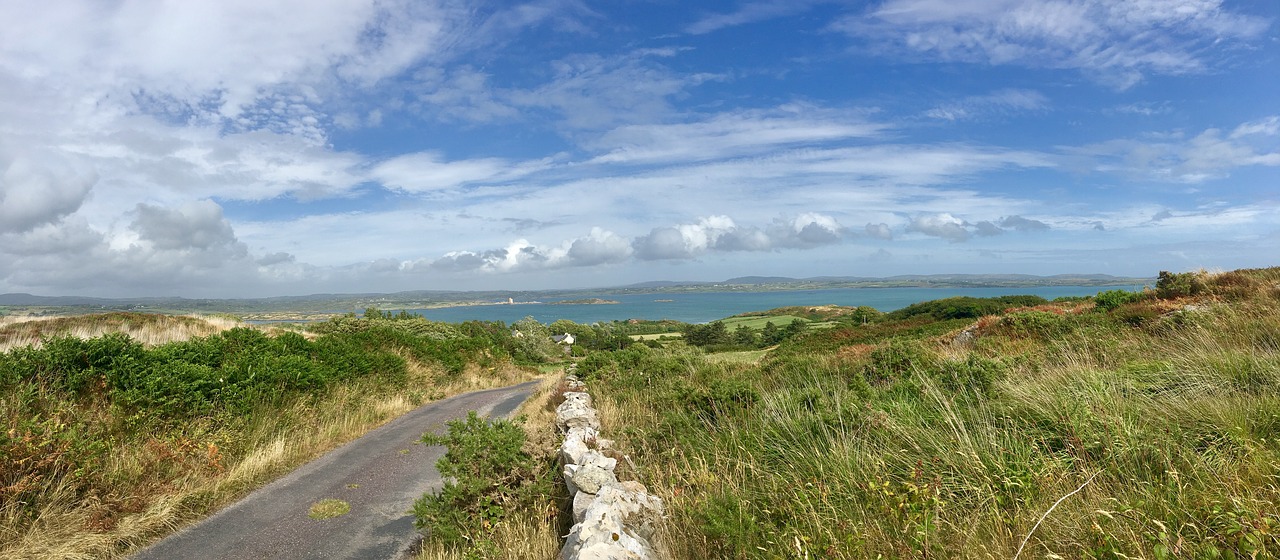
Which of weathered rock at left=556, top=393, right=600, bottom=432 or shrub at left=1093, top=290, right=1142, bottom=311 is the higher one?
shrub at left=1093, top=290, right=1142, bottom=311

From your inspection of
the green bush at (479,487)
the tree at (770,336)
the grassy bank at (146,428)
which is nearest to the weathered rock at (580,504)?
the green bush at (479,487)

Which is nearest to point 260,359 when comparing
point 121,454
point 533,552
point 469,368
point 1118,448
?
point 121,454

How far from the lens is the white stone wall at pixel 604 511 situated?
13.4ft

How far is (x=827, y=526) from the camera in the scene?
373cm

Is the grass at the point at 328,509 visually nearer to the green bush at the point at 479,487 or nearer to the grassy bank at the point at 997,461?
the green bush at the point at 479,487

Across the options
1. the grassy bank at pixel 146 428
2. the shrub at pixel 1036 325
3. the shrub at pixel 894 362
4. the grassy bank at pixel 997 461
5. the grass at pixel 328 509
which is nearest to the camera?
the grassy bank at pixel 997 461

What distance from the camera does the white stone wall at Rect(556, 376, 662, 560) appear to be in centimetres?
408

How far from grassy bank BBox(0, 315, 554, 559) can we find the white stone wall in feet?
15.1

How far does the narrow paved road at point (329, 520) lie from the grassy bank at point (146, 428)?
0.39 meters

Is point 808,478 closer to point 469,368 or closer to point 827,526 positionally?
point 827,526

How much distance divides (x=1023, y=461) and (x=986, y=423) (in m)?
0.97

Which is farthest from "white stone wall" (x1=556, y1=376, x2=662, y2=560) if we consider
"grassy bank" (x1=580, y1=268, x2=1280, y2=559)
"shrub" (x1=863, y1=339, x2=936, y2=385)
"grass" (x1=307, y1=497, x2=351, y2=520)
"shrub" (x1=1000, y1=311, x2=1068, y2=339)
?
"shrub" (x1=1000, y1=311, x2=1068, y2=339)

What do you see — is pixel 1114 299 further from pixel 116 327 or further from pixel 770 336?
pixel 116 327

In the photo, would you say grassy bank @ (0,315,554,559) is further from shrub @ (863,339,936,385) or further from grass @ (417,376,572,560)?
shrub @ (863,339,936,385)
